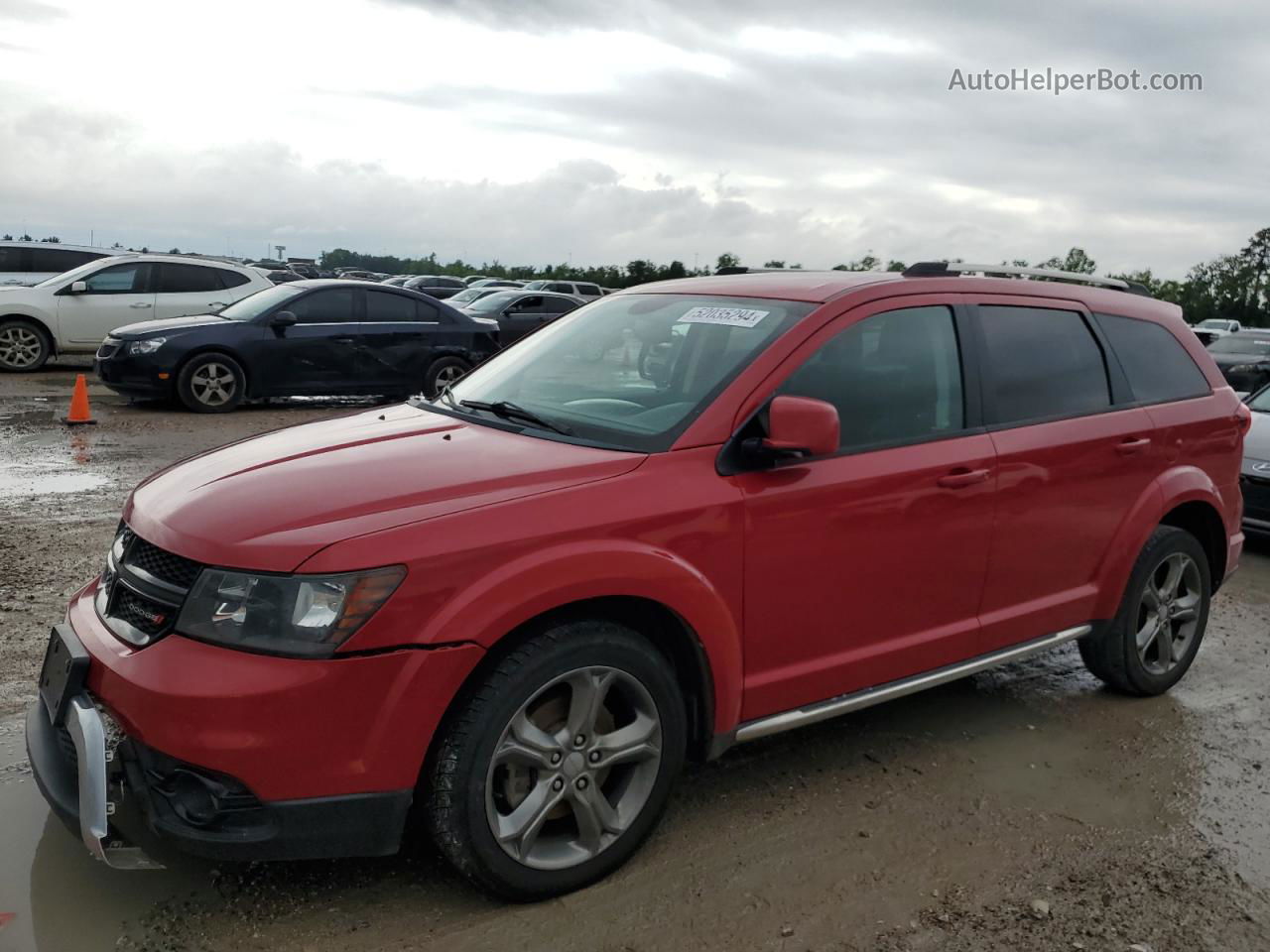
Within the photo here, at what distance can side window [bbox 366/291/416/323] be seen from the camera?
43.3 feet

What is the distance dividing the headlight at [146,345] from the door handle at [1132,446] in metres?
10.4

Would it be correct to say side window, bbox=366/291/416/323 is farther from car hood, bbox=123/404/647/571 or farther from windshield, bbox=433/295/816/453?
car hood, bbox=123/404/647/571

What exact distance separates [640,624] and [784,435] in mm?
689

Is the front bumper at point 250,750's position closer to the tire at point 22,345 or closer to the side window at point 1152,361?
the side window at point 1152,361

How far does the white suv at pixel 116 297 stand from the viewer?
50.6ft

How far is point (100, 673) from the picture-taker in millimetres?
2844

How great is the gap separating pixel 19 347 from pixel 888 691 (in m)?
Answer: 15.1

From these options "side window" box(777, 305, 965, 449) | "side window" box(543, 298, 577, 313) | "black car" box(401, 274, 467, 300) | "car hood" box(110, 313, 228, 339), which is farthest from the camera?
"black car" box(401, 274, 467, 300)

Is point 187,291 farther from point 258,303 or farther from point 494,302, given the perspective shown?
point 494,302

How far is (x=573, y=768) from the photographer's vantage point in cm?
307

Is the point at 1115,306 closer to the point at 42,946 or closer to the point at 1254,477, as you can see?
the point at 1254,477

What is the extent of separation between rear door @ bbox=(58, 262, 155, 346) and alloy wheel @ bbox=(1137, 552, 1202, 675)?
14369 millimetres

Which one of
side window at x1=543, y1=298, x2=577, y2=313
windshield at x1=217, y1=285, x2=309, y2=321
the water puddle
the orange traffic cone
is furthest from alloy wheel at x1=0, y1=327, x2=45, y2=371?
the water puddle

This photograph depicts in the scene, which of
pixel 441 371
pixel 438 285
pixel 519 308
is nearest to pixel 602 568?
pixel 441 371
